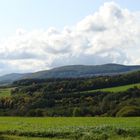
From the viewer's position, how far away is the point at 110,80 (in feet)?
465

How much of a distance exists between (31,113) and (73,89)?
201 feet

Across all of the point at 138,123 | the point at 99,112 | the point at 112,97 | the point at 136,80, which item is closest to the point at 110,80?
the point at 136,80

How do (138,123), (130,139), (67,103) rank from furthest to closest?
1. (67,103)
2. (138,123)
3. (130,139)

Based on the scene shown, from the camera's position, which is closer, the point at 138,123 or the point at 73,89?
the point at 138,123

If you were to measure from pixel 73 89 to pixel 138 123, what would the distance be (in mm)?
103510

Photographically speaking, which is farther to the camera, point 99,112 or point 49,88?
point 49,88

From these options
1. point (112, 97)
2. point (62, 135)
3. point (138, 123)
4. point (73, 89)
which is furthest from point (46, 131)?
point (73, 89)

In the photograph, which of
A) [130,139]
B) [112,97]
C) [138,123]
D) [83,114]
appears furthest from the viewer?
[112,97]

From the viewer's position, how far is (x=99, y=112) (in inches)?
3086

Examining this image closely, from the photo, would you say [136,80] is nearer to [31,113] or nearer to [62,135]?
[31,113]

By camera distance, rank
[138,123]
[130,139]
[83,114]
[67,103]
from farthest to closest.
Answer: [67,103], [83,114], [138,123], [130,139]

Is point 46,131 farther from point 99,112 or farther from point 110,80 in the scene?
point 110,80

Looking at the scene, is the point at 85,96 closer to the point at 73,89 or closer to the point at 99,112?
the point at 73,89

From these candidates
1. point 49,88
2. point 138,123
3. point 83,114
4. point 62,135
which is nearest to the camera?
point 62,135
